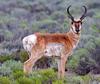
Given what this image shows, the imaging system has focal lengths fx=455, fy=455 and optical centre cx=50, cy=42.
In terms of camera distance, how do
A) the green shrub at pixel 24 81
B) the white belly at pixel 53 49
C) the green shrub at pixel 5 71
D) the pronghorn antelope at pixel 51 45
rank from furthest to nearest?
1. the white belly at pixel 53 49
2. the pronghorn antelope at pixel 51 45
3. the green shrub at pixel 5 71
4. the green shrub at pixel 24 81

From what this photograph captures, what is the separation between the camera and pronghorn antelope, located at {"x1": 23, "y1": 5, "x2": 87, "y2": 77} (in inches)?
440

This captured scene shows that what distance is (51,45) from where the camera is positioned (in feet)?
37.4

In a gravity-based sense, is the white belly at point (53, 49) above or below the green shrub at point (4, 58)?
above

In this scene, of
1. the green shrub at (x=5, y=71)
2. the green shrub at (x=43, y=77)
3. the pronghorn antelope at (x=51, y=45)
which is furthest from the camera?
the pronghorn antelope at (x=51, y=45)

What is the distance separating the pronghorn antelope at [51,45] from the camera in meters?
11.2

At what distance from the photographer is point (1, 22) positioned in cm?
2178

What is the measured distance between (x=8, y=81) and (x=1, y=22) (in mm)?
12423

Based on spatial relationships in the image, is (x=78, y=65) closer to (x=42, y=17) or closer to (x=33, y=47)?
(x=33, y=47)

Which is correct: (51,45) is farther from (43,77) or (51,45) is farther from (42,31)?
(42,31)

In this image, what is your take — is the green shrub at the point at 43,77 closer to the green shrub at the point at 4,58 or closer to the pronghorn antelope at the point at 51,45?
the pronghorn antelope at the point at 51,45

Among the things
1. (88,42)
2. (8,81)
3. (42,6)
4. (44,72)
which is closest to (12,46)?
(88,42)

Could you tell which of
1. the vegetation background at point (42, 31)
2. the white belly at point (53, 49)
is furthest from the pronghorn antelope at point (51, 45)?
the vegetation background at point (42, 31)

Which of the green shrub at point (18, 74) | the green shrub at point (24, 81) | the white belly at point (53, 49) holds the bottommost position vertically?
the green shrub at point (24, 81)

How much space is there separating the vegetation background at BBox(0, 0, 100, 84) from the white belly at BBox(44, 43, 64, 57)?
0.40 metres
